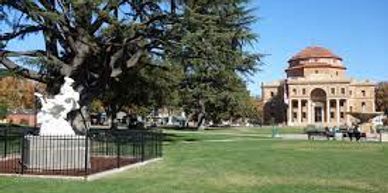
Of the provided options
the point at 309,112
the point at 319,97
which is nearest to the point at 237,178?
the point at 309,112

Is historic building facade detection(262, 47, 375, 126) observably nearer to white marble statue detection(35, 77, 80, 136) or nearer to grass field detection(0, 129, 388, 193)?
grass field detection(0, 129, 388, 193)

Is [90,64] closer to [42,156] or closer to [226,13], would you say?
[226,13]

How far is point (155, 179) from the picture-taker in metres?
18.5

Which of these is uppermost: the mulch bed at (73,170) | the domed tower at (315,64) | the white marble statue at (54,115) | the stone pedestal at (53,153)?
the domed tower at (315,64)

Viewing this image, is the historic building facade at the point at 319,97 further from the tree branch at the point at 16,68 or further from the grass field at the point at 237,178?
the grass field at the point at 237,178

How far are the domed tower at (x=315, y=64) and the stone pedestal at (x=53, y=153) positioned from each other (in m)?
150

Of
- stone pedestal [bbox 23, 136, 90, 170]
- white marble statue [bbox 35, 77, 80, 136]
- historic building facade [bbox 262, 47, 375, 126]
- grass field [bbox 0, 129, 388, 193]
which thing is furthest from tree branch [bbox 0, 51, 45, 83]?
historic building facade [bbox 262, 47, 375, 126]

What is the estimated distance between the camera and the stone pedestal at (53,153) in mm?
20281

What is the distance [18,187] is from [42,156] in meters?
4.27

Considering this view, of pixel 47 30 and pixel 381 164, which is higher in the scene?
pixel 47 30

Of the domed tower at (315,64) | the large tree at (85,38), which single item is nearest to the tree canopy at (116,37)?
the large tree at (85,38)

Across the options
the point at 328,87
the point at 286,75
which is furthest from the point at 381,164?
the point at 286,75

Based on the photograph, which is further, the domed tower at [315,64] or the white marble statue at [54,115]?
the domed tower at [315,64]

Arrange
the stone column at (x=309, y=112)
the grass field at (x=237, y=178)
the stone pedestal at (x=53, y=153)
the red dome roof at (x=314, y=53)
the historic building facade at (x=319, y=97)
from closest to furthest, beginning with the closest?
the grass field at (x=237, y=178), the stone pedestal at (x=53, y=153), the historic building facade at (x=319, y=97), the stone column at (x=309, y=112), the red dome roof at (x=314, y=53)
